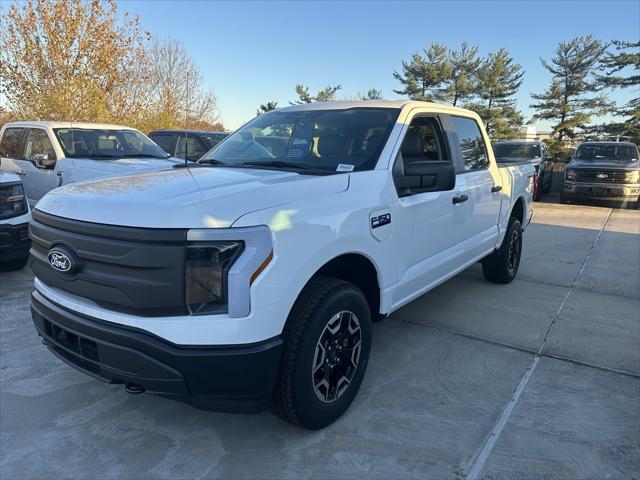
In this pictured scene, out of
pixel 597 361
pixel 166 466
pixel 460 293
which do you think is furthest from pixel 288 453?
pixel 460 293

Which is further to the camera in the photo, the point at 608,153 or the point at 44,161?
the point at 608,153

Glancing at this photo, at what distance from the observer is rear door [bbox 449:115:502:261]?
13.6 ft

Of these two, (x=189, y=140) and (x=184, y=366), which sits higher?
(x=189, y=140)

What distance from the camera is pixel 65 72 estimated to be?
50.5 feet

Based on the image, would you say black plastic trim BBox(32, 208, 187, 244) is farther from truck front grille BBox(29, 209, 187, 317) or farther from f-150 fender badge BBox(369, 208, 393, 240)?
f-150 fender badge BBox(369, 208, 393, 240)

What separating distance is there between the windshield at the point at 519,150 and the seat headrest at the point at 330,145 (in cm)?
1357

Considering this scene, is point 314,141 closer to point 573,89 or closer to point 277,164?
point 277,164

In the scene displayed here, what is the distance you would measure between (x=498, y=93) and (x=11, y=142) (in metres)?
36.7

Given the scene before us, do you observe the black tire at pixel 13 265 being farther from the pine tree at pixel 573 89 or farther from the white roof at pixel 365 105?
the pine tree at pixel 573 89

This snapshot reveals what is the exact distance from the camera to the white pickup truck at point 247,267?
81.6 inches

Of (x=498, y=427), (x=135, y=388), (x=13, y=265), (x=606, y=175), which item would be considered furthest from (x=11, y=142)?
(x=606, y=175)

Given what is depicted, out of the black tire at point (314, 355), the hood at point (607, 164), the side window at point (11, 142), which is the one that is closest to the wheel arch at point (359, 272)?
the black tire at point (314, 355)

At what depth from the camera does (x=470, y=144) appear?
4.57 m

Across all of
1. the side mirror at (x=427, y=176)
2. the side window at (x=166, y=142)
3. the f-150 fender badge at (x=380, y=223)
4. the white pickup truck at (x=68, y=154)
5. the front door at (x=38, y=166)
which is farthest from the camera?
the side window at (x=166, y=142)
